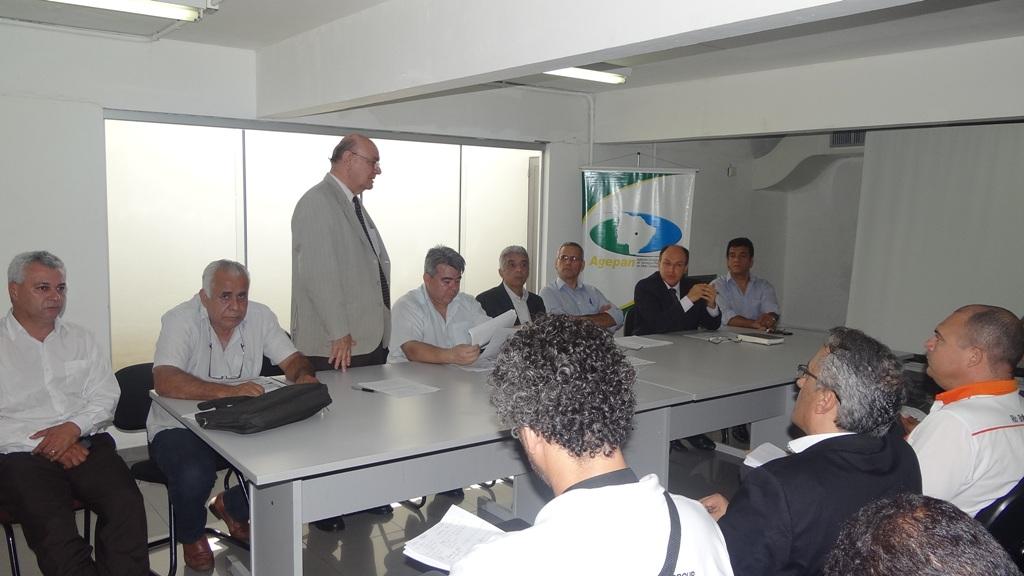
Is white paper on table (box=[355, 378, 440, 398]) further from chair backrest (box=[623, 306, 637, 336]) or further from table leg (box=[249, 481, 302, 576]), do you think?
chair backrest (box=[623, 306, 637, 336])

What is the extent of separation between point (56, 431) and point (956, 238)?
19.3 ft

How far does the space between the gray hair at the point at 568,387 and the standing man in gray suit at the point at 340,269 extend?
217 cm

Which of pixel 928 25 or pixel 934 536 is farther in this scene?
pixel 928 25

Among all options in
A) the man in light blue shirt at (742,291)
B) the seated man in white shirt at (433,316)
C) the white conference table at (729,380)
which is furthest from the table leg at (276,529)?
the man in light blue shirt at (742,291)

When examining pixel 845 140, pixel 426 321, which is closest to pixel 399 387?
pixel 426 321

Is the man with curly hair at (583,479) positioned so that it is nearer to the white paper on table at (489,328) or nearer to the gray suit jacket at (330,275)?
the white paper on table at (489,328)

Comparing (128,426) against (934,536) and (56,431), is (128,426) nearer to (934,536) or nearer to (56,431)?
(56,431)

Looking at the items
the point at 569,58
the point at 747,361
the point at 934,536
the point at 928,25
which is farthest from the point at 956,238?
the point at 934,536

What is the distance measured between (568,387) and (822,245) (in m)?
7.76

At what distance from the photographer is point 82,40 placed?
430cm

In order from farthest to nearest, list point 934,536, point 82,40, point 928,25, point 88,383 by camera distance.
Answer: point 82,40 → point 928,25 → point 88,383 → point 934,536

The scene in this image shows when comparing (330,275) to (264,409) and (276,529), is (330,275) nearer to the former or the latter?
(264,409)

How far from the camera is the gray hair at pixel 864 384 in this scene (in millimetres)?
1790

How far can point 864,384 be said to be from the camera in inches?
70.9
